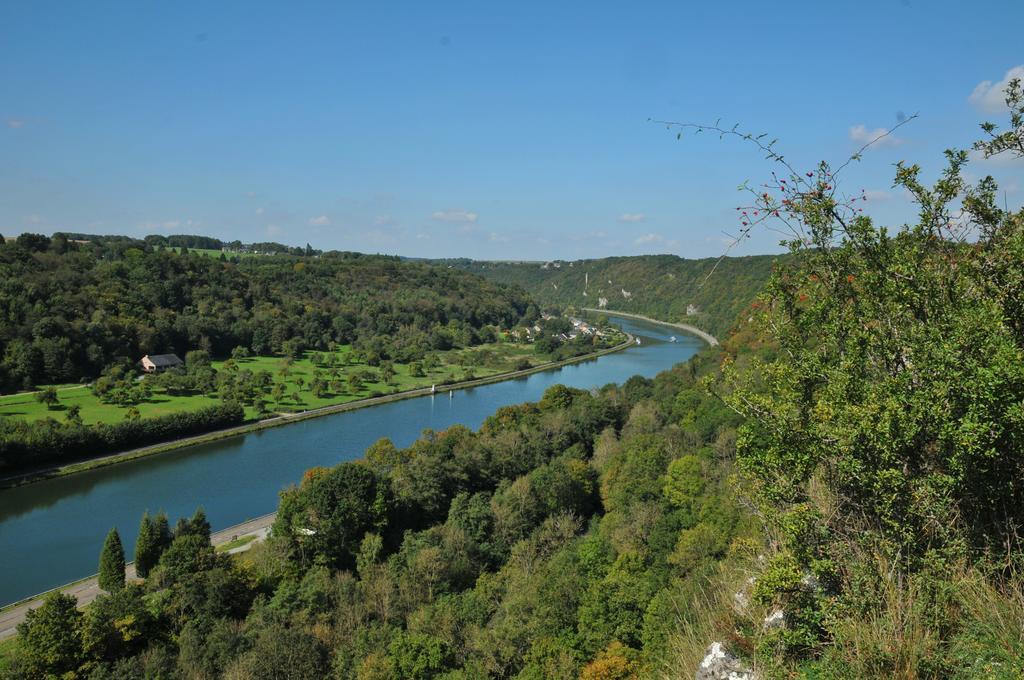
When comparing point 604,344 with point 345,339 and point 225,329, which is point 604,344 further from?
point 225,329

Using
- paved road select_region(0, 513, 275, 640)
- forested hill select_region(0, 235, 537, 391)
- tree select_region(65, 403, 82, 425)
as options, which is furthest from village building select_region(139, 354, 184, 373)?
paved road select_region(0, 513, 275, 640)

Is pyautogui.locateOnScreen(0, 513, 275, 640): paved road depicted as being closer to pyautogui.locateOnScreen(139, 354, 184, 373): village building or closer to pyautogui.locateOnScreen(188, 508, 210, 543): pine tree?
pyautogui.locateOnScreen(188, 508, 210, 543): pine tree

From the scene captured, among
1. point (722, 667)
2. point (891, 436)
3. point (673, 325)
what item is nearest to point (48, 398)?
point (722, 667)

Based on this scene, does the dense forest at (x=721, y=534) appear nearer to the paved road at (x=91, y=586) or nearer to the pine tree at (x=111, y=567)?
the pine tree at (x=111, y=567)

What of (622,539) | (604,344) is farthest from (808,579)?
(604,344)

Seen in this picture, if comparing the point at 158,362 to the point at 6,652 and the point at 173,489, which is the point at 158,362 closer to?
the point at 173,489

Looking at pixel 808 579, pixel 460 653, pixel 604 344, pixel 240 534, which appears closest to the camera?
pixel 808 579
